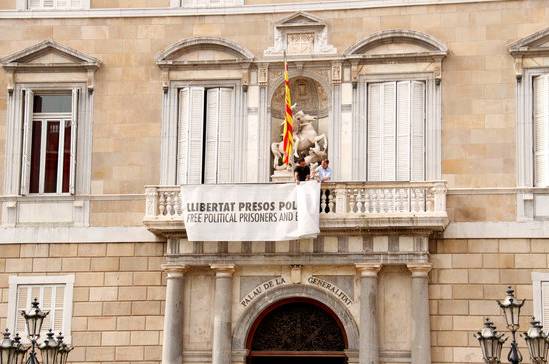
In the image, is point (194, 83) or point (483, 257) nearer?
point (483, 257)

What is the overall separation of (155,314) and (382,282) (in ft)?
17.2

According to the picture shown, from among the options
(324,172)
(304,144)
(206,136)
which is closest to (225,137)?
(206,136)

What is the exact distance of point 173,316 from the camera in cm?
2491

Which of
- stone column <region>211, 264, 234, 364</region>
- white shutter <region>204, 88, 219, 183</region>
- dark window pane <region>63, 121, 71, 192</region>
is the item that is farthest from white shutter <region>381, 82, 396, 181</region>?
dark window pane <region>63, 121, 71, 192</region>

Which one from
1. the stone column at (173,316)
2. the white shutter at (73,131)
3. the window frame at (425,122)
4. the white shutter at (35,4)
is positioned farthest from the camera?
the white shutter at (35,4)

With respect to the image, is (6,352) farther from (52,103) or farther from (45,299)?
(52,103)

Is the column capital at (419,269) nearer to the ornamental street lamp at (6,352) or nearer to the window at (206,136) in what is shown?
the window at (206,136)

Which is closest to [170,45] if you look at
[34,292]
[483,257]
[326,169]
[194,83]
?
[194,83]

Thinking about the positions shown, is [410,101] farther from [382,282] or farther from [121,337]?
[121,337]

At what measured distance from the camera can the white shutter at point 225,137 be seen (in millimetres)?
26031

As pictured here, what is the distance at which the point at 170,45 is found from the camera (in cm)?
2656

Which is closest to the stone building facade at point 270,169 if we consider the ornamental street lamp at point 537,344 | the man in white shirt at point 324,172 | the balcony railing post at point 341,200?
the balcony railing post at point 341,200

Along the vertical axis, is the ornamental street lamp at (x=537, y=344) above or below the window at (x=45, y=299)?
below

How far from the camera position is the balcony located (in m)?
24.0
